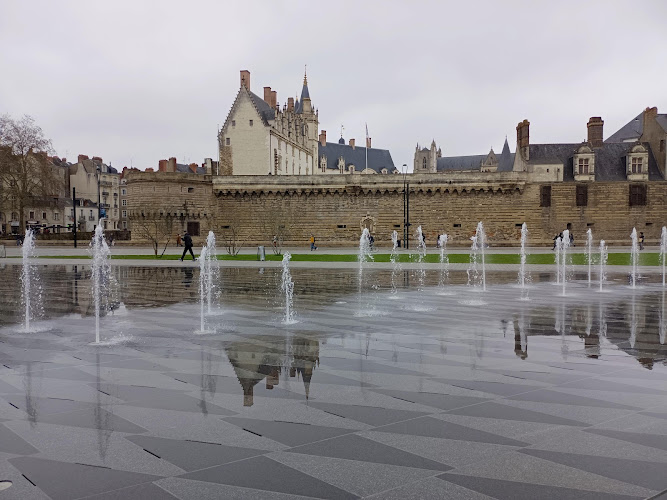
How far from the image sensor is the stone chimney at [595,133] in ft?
179

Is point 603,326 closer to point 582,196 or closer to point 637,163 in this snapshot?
point 582,196

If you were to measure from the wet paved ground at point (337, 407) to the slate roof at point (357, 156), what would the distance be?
281ft

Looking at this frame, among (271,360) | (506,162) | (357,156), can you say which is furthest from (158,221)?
(357,156)

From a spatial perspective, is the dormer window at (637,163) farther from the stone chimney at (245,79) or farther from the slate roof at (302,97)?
the slate roof at (302,97)

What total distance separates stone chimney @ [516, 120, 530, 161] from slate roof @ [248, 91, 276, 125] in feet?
81.0

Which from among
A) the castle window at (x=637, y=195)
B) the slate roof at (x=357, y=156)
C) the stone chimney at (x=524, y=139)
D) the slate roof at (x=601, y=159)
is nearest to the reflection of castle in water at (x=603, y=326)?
the castle window at (x=637, y=195)

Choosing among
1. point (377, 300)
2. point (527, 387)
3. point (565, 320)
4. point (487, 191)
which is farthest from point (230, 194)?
point (527, 387)

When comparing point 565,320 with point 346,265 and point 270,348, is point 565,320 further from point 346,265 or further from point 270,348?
point 346,265

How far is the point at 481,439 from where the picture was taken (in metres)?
4.66

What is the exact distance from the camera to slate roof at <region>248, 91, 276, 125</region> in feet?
193

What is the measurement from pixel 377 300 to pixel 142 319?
5476 millimetres

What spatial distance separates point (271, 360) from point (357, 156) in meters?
95.0

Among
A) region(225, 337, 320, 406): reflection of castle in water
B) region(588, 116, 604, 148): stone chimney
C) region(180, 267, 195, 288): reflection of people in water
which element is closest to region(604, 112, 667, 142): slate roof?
region(588, 116, 604, 148): stone chimney

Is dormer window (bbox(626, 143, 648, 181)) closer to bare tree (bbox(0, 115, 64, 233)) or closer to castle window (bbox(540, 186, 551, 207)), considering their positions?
castle window (bbox(540, 186, 551, 207))
